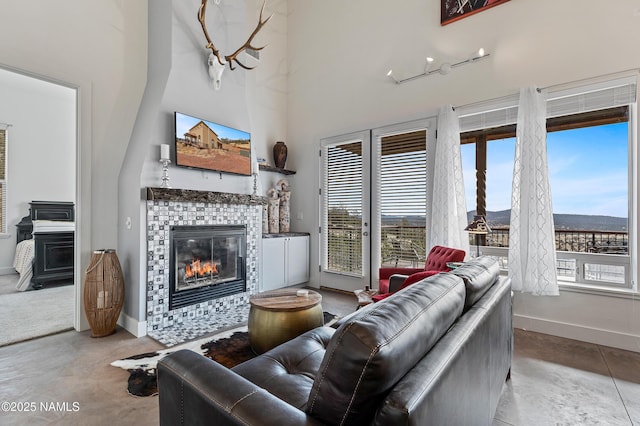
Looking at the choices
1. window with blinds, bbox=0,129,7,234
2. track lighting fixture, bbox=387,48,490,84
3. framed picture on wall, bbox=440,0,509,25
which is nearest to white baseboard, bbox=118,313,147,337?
track lighting fixture, bbox=387,48,490,84

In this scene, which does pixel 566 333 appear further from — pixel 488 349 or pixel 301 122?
pixel 301 122

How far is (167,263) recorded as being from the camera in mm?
3217

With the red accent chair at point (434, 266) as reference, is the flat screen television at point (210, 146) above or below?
above

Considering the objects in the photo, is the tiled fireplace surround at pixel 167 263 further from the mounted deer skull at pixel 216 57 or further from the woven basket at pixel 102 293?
the mounted deer skull at pixel 216 57

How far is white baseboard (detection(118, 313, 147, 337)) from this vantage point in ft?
9.95

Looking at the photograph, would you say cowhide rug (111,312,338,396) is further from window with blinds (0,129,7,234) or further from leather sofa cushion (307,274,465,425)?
window with blinds (0,129,7,234)

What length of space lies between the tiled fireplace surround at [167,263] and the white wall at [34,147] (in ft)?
11.9

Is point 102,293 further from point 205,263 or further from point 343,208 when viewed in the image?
point 343,208

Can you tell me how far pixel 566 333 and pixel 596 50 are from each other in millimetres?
2759

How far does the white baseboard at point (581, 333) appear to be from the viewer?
2846 mm

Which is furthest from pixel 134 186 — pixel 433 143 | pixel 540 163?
pixel 540 163

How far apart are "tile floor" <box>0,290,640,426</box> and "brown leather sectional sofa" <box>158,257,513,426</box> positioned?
2.59 ft

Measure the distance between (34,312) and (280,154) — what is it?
3732mm

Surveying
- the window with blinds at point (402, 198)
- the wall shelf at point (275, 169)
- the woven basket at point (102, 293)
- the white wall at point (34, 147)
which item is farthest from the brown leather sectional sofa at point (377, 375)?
the white wall at point (34, 147)
